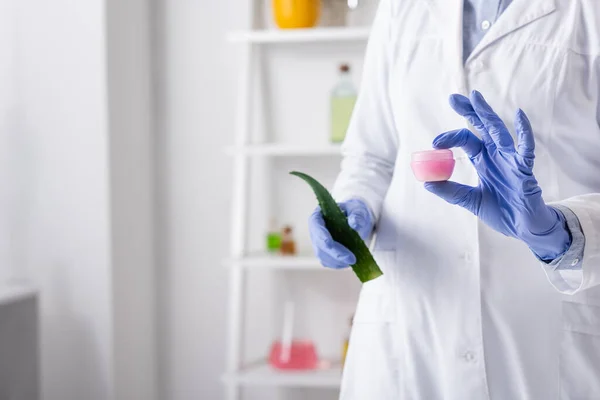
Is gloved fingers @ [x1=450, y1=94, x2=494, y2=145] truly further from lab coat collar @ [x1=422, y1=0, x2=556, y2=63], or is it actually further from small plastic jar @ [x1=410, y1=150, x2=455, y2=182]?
lab coat collar @ [x1=422, y1=0, x2=556, y2=63]

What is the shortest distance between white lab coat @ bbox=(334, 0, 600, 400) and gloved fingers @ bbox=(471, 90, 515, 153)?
0.48ft

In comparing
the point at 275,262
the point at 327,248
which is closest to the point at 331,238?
the point at 327,248

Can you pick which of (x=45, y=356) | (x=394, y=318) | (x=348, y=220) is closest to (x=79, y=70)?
(x=45, y=356)

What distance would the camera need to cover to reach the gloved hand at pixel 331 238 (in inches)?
44.2

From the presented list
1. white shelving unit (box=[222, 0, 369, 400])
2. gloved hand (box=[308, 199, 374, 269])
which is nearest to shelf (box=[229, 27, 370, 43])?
white shelving unit (box=[222, 0, 369, 400])

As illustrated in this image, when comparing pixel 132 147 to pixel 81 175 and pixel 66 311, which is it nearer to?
pixel 81 175

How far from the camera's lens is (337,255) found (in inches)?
44.2

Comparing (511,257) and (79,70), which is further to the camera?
(79,70)

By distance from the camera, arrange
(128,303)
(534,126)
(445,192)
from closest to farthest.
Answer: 1. (445,192)
2. (534,126)
3. (128,303)

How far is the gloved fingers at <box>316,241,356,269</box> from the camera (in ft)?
3.66

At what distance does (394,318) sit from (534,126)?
0.39 metres

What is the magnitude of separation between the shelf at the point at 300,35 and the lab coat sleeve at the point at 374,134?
597 millimetres

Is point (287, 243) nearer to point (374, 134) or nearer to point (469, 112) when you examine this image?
point (374, 134)

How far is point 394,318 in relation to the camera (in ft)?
3.84
